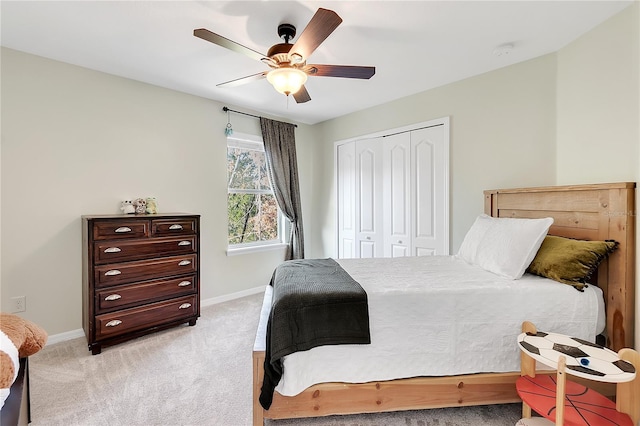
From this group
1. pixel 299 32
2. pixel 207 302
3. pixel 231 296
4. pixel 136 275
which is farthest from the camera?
pixel 231 296

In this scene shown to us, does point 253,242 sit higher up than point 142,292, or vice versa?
point 253,242

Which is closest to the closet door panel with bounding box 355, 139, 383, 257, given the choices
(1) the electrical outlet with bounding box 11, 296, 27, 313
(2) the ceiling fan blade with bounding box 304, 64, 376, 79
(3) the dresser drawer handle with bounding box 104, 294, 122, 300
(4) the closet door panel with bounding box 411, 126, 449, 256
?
(4) the closet door panel with bounding box 411, 126, 449, 256

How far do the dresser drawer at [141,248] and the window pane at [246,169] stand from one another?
114 cm

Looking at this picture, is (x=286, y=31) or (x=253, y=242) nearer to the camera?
(x=286, y=31)

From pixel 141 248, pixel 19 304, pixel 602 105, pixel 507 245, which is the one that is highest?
pixel 602 105

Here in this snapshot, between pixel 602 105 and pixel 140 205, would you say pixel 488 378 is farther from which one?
pixel 140 205

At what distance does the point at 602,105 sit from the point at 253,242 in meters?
3.78

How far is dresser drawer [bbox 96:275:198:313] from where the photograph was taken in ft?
8.03

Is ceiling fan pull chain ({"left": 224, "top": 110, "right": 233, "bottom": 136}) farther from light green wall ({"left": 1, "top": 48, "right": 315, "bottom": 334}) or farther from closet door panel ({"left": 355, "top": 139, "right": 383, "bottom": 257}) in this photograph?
closet door panel ({"left": 355, "top": 139, "right": 383, "bottom": 257})

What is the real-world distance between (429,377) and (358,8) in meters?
2.29

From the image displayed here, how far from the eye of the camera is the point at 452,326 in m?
1.64

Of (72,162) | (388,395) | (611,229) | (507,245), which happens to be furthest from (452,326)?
(72,162)

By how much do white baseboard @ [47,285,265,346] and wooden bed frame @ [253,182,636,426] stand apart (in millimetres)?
2035

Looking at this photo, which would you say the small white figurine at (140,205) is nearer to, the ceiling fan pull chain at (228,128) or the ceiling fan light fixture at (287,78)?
the ceiling fan pull chain at (228,128)
